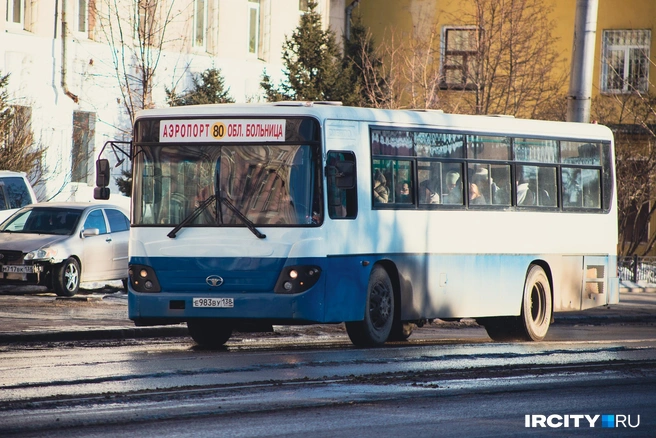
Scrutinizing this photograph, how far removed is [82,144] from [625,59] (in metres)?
18.2

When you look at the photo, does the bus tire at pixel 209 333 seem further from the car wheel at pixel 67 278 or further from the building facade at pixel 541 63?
the building facade at pixel 541 63

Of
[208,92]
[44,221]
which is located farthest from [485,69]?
[44,221]

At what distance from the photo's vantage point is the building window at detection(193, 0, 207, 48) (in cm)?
3919

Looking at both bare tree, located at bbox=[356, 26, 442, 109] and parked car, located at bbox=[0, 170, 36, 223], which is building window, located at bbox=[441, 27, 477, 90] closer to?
bare tree, located at bbox=[356, 26, 442, 109]

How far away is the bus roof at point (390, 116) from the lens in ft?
49.2

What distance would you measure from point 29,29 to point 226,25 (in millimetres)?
7786

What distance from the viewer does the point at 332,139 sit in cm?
1502

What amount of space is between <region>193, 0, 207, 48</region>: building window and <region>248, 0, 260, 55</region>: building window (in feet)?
6.76

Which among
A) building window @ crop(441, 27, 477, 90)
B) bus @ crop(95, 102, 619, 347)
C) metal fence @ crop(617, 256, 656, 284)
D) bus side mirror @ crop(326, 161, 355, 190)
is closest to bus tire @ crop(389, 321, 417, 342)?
bus @ crop(95, 102, 619, 347)

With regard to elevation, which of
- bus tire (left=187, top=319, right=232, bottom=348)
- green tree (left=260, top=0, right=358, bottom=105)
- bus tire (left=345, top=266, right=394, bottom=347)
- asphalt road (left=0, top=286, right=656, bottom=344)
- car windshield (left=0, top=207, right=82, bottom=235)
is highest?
green tree (left=260, top=0, right=358, bottom=105)

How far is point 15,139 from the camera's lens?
98.8 ft

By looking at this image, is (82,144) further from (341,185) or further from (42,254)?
(341,185)

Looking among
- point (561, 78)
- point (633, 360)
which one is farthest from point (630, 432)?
point (561, 78)

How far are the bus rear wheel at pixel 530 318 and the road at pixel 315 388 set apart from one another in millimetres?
1862
